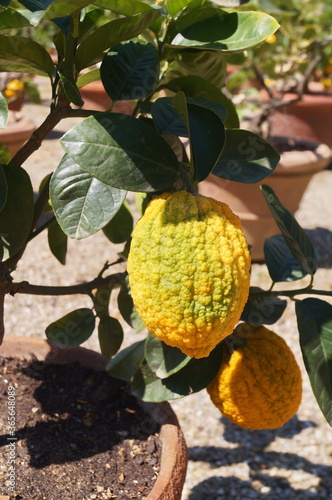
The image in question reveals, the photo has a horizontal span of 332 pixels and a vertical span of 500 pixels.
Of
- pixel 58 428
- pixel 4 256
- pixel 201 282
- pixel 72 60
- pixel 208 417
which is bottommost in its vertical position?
pixel 208 417

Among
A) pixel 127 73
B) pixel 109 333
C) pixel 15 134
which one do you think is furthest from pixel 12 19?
pixel 15 134

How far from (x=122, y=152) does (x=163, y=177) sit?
6cm

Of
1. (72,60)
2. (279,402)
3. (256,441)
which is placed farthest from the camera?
(256,441)

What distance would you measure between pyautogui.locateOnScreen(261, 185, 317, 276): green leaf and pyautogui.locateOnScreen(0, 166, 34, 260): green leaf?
1.03ft

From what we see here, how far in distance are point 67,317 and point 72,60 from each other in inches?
15.8

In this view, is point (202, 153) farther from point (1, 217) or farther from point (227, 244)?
point (1, 217)

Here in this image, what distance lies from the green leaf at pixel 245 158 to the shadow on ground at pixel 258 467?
88 cm

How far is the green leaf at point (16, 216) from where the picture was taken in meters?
0.77

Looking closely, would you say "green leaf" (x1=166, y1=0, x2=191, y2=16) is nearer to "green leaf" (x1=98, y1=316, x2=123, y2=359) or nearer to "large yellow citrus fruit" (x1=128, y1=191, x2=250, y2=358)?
"large yellow citrus fruit" (x1=128, y1=191, x2=250, y2=358)

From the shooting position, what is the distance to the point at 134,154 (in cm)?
65

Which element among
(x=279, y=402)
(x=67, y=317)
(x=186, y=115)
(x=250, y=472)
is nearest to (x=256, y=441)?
(x=250, y=472)

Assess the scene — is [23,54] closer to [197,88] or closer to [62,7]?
[62,7]

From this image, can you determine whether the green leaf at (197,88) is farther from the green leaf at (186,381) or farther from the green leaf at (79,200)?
the green leaf at (186,381)

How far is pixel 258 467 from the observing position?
4.80 ft
